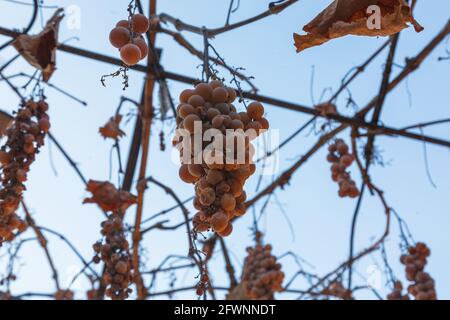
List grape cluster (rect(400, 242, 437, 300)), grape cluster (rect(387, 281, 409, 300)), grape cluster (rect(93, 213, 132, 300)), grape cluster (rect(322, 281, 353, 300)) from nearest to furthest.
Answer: grape cluster (rect(93, 213, 132, 300)), grape cluster (rect(400, 242, 437, 300)), grape cluster (rect(387, 281, 409, 300)), grape cluster (rect(322, 281, 353, 300))

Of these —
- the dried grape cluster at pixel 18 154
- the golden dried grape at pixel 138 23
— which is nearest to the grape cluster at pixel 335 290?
the dried grape cluster at pixel 18 154

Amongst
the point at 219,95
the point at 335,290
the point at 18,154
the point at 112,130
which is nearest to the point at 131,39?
the point at 219,95

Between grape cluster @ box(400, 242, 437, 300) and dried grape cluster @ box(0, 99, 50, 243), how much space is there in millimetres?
1306

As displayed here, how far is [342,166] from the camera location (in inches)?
80.7

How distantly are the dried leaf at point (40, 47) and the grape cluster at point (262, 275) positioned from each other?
3.37ft

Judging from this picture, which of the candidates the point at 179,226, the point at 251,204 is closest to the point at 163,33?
the point at 179,226

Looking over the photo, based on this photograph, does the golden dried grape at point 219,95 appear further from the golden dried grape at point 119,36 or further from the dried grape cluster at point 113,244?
the dried grape cluster at point 113,244

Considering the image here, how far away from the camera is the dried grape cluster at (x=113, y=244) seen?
135 cm

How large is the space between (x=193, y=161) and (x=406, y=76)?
1414 millimetres

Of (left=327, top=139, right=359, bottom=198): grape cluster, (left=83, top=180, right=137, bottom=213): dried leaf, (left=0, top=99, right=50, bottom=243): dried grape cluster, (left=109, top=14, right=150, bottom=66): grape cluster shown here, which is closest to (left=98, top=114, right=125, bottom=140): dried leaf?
(left=83, top=180, right=137, bottom=213): dried leaf

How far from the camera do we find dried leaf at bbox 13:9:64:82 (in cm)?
141

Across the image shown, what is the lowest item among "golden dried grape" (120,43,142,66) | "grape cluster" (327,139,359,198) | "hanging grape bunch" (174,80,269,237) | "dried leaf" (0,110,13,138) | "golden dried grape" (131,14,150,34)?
"hanging grape bunch" (174,80,269,237)

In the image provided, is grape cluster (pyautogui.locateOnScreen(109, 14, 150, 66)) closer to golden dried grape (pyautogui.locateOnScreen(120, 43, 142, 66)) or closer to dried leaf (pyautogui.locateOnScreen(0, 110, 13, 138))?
golden dried grape (pyautogui.locateOnScreen(120, 43, 142, 66))
